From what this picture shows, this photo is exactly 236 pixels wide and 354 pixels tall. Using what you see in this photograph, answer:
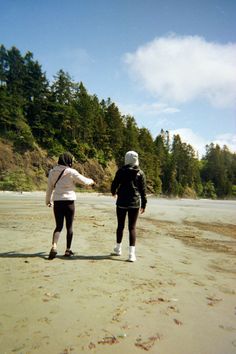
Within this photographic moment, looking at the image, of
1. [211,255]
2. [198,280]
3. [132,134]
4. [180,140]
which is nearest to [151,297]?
[198,280]

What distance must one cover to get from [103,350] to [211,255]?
15.6 feet

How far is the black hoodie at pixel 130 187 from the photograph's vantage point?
604cm

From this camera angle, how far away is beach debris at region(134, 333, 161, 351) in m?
2.71

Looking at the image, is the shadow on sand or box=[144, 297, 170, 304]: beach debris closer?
box=[144, 297, 170, 304]: beach debris

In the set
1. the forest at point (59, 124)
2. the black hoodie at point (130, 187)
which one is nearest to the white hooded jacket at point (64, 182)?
the black hoodie at point (130, 187)

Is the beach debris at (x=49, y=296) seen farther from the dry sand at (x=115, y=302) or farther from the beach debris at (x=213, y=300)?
the beach debris at (x=213, y=300)

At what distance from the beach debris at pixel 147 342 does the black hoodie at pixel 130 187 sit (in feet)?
10.7

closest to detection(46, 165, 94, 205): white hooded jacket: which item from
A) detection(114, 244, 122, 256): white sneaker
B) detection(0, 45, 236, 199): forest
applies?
detection(114, 244, 122, 256): white sneaker

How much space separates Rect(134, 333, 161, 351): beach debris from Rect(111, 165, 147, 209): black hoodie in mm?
3258

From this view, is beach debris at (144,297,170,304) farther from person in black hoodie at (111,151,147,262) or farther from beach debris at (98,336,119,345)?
person in black hoodie at (111,151,147,262)

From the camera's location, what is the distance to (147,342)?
2787 mm

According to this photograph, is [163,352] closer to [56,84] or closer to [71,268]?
[71,268]

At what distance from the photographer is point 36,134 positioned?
187 feet

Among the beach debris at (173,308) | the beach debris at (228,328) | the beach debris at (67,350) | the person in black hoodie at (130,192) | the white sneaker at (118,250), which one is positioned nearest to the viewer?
the beach debris at (67,350)
